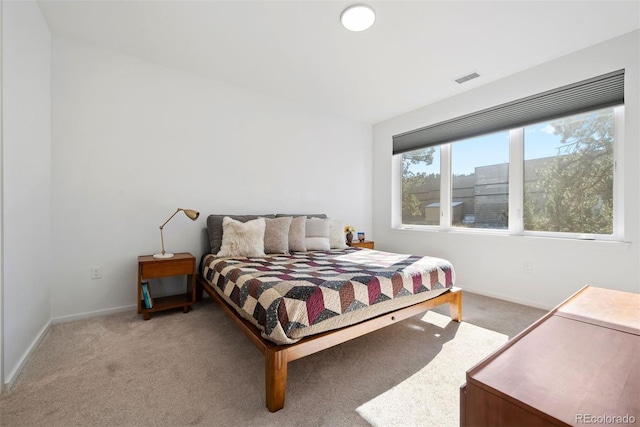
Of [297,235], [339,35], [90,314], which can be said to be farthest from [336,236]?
[90,314]

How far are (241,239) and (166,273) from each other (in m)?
0.72

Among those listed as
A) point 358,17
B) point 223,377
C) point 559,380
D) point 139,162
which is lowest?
point 223,377

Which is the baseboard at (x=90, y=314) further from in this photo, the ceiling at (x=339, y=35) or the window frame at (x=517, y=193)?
the window frame at (x=517, y=193)

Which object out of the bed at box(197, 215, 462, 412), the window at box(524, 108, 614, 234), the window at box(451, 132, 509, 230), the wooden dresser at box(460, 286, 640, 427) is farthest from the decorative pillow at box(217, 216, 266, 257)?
the window at box(524, 108, 614, 234)

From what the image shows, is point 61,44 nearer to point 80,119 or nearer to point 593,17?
point 80,119

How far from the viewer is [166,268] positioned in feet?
8.20

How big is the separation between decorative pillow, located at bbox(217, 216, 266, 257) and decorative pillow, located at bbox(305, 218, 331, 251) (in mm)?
611

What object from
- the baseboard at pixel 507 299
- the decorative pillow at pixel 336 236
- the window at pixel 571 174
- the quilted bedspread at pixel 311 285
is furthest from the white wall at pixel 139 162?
the window at pixel 571 174

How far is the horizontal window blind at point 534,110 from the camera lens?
8.07 feet

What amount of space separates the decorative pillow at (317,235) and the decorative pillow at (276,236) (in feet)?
1.00

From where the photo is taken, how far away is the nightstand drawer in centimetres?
242

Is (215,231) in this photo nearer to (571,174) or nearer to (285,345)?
(285,345)

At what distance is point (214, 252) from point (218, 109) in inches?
65.6

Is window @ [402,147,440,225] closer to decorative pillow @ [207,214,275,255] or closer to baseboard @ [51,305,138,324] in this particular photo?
decorative pillow @ [207,214,275,255]
